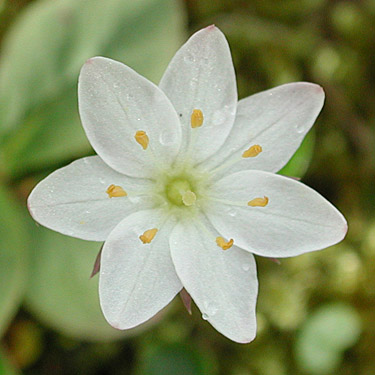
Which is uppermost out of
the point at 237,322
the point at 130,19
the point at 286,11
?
the point at 130,19

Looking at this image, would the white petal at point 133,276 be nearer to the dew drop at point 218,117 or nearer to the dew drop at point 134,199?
the dew drop at point 134,199

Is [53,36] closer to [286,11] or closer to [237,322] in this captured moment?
[286,11]

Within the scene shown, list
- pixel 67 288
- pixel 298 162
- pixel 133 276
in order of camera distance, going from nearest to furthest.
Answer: pixel 133 276 → pixel 298 162 → pixel 67 288

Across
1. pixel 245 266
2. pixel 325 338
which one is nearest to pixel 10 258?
pixel 245 266

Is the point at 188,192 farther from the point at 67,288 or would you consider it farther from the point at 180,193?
the point at 67,288

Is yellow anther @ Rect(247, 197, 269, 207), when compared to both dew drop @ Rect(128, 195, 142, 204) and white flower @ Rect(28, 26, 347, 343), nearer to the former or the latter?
white flower @ Rect(28, 26, 347, 343)

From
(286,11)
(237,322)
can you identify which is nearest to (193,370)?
(237,322)

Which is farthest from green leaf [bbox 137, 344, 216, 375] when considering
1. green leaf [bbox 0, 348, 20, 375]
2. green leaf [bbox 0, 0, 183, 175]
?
green leaf [bbox 0, 0, 183, 175]
